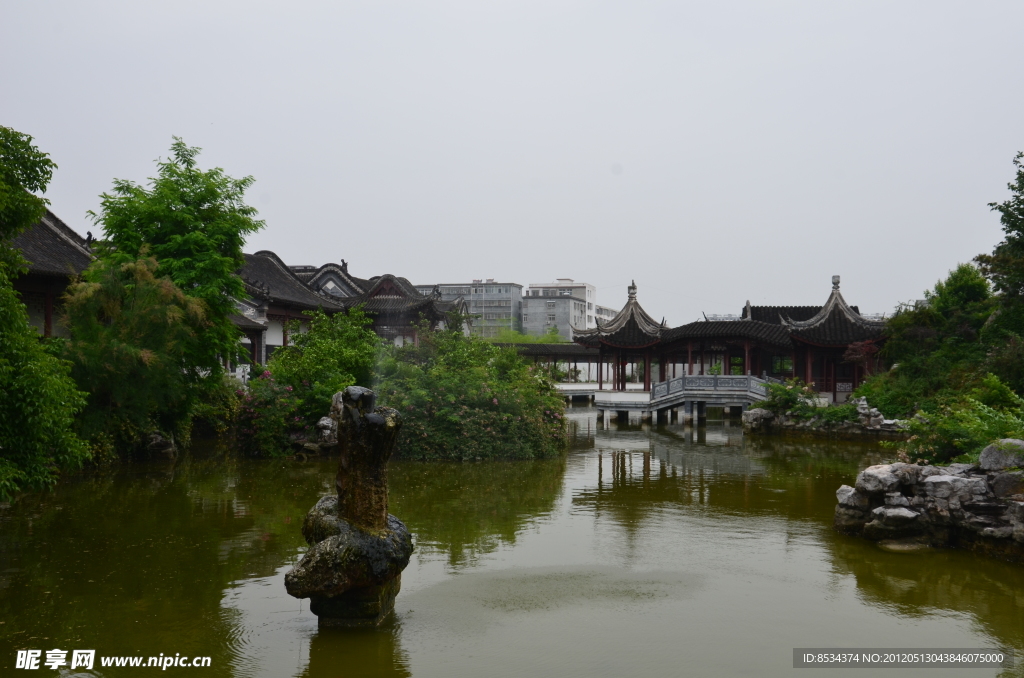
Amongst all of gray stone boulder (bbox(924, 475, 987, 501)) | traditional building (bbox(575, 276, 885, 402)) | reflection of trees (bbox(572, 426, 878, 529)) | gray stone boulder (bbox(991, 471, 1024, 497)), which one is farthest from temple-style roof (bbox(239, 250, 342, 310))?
gray stone boulder (bbox(991, 471, 1024, 497))

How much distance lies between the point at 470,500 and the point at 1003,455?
7.51 metres

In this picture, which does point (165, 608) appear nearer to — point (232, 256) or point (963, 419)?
point (963, 419)

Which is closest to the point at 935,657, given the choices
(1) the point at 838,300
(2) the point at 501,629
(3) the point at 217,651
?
(2) the point at 501,629

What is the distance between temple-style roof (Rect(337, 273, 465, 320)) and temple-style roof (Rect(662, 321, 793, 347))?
10.0m

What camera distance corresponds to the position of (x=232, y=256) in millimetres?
18031

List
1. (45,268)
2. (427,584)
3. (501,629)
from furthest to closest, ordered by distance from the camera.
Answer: (45,268) → (427,584) → (501,629)

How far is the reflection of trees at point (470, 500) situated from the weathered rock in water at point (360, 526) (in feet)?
7.74

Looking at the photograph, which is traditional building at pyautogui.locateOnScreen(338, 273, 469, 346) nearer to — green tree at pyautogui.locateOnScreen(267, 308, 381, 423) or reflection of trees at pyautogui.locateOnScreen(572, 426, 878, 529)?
green tree at pyautogui.locateOnScreen(267, 308, 381, 423)

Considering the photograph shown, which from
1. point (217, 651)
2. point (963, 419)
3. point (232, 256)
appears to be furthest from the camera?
point (232, 256)

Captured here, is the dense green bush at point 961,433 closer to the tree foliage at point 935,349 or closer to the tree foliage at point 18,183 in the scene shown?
the tree foliage at point 935,349

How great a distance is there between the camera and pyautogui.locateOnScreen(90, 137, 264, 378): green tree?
16.9 meters

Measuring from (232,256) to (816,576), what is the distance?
14.4 m

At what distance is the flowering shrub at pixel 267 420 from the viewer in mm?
17750

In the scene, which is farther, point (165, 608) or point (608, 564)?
point (608, 564)
